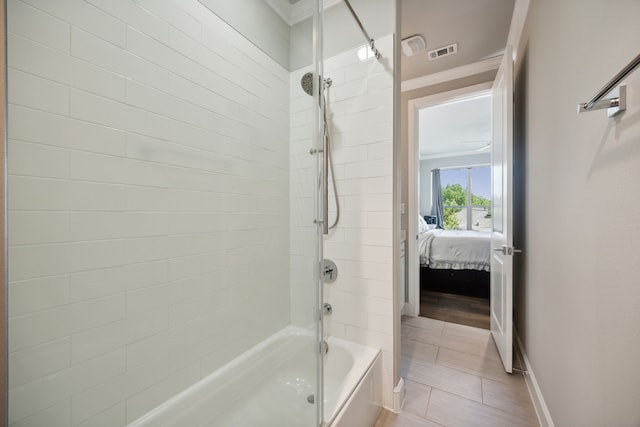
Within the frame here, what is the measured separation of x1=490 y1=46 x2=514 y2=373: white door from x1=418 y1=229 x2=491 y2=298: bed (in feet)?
3.56

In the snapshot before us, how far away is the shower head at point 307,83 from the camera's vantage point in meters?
1.29

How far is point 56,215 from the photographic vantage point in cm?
81

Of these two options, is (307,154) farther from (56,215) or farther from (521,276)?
(521,276)

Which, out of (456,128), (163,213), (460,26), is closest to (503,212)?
(460,26)

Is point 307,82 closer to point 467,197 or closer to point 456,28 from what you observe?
point 456,28

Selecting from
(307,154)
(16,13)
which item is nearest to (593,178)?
(307,154)

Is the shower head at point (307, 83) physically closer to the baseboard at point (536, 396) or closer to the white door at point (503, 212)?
the white door at point (503, 212)

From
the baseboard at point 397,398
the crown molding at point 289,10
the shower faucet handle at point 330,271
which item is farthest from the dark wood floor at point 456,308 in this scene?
the crown molding at point 289,10

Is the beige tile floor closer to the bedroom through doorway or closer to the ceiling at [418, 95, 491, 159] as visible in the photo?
the bedroom through doorway

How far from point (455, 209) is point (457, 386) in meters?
5.96

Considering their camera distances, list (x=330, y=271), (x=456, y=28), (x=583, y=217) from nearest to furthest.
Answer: (x=583, y=217) < (x=330, y=271) < (x=456, y=28)

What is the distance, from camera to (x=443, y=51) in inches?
89.9

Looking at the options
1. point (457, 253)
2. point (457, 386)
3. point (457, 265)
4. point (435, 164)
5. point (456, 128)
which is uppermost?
point (456, 128)

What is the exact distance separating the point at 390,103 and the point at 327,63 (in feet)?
1.82
